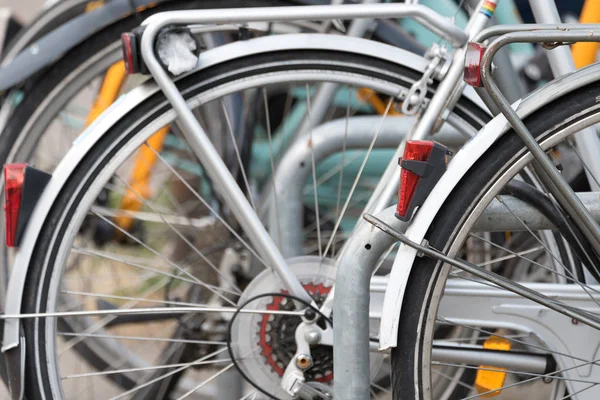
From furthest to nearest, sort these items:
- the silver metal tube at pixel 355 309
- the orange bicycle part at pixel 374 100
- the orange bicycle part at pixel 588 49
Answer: the orange bicycle part at pixel 374 100 < the orange bicycle part at pixel 588 49 < the silver metal tube at pixel 355 309

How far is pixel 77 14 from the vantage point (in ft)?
6.83

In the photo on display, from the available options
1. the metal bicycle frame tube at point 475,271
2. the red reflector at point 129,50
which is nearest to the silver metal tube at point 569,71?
the metal bicycle frame tube at point 475,271

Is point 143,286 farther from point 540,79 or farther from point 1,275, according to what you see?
point 540,79

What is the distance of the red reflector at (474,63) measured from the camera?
1.30m

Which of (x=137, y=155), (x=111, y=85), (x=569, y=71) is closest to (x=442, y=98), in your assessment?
(x=569, y=71)

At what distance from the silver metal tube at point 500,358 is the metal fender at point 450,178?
0.95 feet

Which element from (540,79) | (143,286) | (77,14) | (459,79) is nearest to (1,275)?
(77,14)

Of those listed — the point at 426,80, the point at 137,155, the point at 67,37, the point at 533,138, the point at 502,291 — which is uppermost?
the point at 137,155

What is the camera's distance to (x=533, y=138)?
1.35 meters

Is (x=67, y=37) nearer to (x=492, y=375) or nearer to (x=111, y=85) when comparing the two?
(x=111, y=85)

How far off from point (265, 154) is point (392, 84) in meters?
1.29

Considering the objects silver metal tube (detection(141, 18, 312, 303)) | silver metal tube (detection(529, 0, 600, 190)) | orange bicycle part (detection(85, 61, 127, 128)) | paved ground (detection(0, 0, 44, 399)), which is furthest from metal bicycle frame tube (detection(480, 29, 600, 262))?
paved ground (detection(0, 0, 44, 399))

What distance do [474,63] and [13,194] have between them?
36.0 inches

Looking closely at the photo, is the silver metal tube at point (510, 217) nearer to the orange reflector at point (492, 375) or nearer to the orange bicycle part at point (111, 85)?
the orange reflector at point (492, 375)
